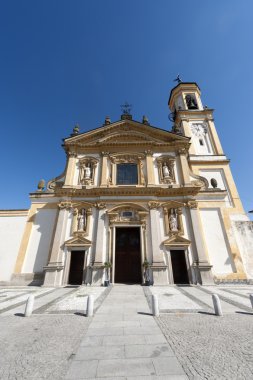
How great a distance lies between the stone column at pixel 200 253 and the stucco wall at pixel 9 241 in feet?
46.4

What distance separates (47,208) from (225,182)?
18332 mm

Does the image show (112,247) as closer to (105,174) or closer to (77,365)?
(105,174)

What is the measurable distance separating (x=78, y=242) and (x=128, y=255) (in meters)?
4.15

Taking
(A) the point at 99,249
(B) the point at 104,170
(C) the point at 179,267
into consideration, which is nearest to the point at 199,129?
(B) the point at 104,170

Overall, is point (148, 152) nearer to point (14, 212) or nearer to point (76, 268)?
point (76, 268)

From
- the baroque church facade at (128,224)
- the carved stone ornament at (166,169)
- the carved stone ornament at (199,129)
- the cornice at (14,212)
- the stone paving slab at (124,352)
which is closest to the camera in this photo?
the stone paving slab at (124,352)

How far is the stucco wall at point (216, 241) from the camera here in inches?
524

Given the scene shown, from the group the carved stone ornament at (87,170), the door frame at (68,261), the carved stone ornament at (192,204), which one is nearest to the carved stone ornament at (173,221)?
the carved stone ornament at (192,204)

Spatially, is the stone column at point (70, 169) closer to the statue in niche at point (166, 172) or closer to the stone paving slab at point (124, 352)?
the statue in niche at point (166, 172)

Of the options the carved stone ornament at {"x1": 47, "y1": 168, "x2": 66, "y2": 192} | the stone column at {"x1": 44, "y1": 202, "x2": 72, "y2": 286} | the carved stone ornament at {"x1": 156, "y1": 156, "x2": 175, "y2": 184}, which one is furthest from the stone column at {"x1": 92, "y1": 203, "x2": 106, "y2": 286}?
the carved stone ornament at {"x1": 156, "y1": 156, "x2": 175, "y2": 184}

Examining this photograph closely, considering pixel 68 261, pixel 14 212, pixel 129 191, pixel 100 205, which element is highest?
pixel 129 191

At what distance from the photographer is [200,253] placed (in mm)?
13219

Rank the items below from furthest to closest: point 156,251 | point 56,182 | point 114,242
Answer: point 56,182 < point 114,242 < point 156,251

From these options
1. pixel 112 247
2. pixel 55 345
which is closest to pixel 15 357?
pixel 55 345
